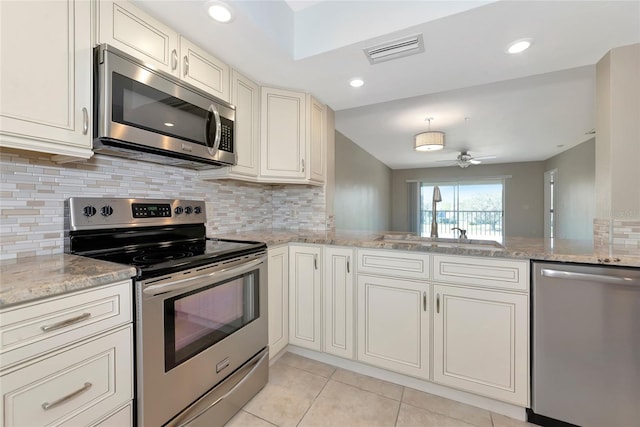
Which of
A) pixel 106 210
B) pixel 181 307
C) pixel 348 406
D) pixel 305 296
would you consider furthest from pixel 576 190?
pixel 106 210

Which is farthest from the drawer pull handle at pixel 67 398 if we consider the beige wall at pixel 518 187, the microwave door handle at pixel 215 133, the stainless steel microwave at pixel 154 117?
the beige wall at pixel 518 187

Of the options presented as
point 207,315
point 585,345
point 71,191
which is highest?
point 71,191

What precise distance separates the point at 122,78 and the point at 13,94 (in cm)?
39

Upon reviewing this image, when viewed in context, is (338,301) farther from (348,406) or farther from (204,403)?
(204,403)

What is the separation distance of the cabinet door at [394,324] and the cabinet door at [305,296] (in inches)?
13.0

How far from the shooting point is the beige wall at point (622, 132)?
5.49 feet

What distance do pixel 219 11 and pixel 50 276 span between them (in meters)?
1.40

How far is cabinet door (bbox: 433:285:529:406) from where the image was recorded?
4.79 feet

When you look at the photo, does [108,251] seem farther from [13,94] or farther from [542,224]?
[542,224]

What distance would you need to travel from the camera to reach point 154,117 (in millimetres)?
1395

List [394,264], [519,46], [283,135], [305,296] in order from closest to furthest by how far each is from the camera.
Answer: [519,46] < [394,264] < [305,296] < [283,135]

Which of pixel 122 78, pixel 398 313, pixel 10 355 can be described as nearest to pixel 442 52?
pixel 398 313

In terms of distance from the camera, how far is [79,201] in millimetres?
1348

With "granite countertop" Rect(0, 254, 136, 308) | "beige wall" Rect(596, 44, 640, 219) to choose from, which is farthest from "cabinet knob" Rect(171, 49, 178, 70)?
"beige wall" Rect(596, 44, 640, 219)
